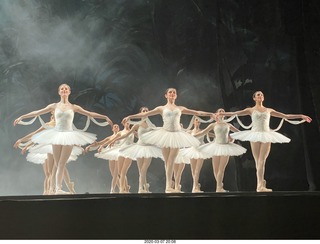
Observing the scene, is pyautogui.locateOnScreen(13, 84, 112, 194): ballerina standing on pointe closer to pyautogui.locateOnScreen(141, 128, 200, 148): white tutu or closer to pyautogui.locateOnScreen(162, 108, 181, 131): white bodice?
pyautogui.locateOnScreen(141, 128, 200, 148): white tutu

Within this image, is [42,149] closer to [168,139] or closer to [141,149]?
[141,149]

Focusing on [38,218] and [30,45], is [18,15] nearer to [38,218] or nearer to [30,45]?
[30,45]

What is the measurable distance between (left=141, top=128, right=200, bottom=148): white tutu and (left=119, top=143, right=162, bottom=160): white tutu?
11.0 inches

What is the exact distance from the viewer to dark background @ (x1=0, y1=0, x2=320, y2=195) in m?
9.16

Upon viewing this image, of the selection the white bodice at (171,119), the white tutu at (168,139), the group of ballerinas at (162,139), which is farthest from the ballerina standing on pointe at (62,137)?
the white bodice at (171,119)

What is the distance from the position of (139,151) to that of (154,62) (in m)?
3.69

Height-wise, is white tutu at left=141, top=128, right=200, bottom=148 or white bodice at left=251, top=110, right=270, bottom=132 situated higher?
white bodice at left=251, top=110, right=270, bottom=132

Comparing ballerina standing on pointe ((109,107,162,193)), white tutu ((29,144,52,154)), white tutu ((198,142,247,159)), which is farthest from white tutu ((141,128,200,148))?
white tutu ((29,144,52,154))

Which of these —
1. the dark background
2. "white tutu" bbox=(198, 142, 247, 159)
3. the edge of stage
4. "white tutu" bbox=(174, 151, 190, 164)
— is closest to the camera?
the edge of stage

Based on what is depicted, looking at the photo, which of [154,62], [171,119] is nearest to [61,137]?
[171,119]

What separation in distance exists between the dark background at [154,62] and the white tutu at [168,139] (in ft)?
11.3

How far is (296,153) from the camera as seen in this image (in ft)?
30.0

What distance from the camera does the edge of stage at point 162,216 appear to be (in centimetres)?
474

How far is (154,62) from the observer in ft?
30.8
